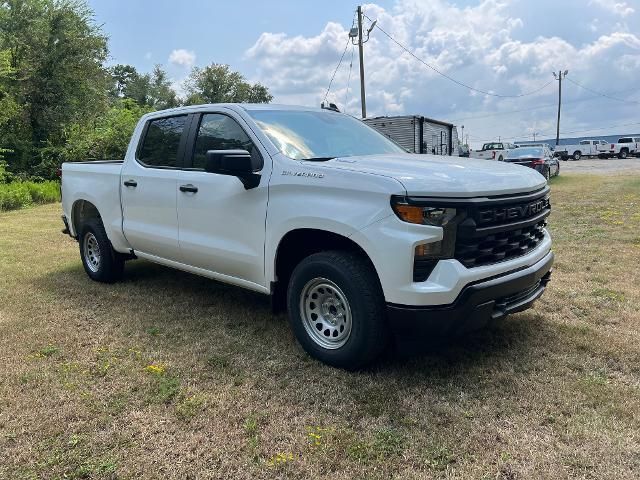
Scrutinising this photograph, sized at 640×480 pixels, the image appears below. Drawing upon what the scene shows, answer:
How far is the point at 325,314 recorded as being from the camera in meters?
3.74

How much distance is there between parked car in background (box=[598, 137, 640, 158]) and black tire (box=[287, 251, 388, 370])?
4831cm

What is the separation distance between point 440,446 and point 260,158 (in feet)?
7.70

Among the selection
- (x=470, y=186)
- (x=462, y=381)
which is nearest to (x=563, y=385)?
(x=462, y=381)

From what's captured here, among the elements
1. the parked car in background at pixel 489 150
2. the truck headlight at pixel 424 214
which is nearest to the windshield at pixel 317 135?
the truck headlight at pixel 424 214

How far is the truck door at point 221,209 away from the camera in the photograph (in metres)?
4.02

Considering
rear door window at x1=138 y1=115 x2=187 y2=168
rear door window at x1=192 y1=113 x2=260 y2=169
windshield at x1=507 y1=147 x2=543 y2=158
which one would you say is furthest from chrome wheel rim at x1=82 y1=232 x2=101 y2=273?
windshield at x1=507 y1=147 x2=543 y2=158

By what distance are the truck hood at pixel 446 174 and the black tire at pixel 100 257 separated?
3.22m

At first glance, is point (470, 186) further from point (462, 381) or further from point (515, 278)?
point (462, 381)

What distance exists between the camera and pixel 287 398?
3.30 m

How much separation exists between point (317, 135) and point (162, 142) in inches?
65.4

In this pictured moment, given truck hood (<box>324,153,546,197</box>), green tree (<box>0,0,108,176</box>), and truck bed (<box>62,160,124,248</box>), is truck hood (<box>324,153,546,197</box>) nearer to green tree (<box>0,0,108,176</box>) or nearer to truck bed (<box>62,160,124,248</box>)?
truck bed (<box>62,160,124,248</box>)

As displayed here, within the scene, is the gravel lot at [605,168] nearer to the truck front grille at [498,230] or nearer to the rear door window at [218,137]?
the truck front grille at [498,230]

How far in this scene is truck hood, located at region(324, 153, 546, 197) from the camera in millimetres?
3148

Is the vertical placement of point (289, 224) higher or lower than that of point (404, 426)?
higher
